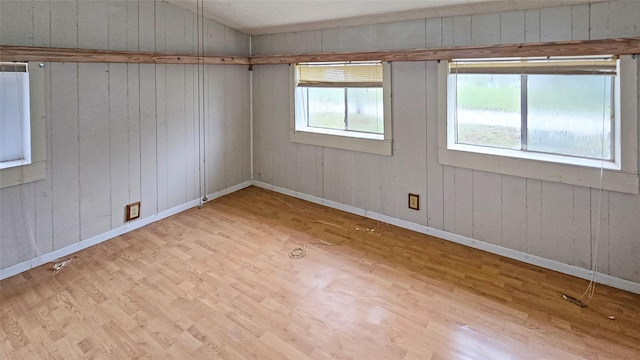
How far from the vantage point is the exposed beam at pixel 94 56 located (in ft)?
8.86

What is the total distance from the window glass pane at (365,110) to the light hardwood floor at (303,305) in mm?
1213

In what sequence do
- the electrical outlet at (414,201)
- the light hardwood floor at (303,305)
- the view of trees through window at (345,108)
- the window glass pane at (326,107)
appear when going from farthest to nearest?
1. the window glass pane at (326,107)
2. the view of trees through window at (345,108)
3. the electrical outlet at (414,201)
4. the light hardwood floor at (303,305)

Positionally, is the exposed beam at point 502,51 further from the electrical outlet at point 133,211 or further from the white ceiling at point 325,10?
the electrical outlet at point 133,211

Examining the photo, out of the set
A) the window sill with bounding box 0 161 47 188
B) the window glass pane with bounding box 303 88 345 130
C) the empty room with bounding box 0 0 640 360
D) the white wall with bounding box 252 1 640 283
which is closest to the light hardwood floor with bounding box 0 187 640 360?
the empty room with bounding box 0 0 640 360

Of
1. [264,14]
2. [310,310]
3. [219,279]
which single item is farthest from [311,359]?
[264,14]

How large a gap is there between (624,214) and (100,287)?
375cm

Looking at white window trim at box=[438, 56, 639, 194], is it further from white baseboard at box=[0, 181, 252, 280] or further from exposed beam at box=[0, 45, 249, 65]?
white baseboard at box=[0, 181, 252, 280]

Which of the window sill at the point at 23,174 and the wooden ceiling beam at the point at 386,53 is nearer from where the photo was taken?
the wooden ceiling beam at the point at 386,53

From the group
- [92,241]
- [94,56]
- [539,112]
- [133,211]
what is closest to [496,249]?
[539,112]

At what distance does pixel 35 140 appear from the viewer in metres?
2.91

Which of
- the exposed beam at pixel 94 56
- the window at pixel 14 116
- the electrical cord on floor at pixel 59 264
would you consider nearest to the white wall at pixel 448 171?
the exposed beam at pixel 94 56

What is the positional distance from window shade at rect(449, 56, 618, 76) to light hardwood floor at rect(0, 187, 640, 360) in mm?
1518

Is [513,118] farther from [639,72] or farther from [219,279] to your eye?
[219,279]

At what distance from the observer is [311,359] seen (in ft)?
6.58
